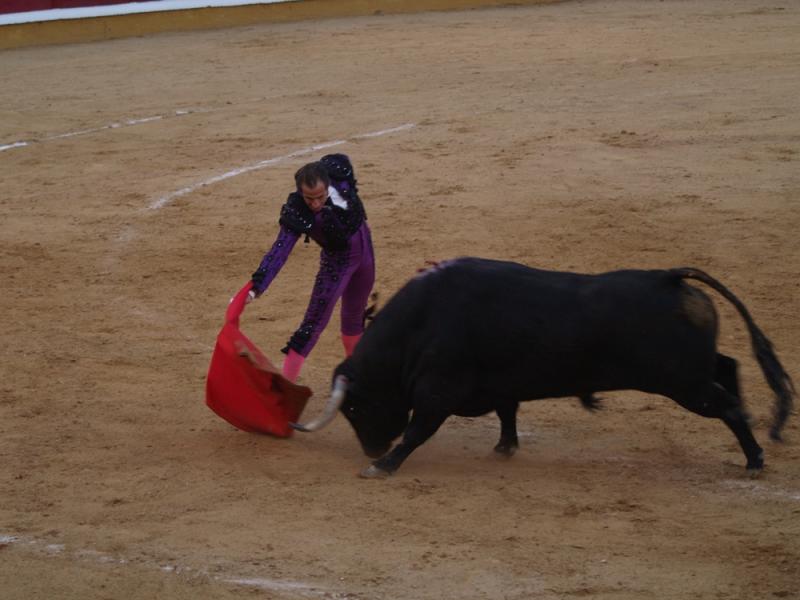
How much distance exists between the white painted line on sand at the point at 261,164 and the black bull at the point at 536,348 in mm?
4153

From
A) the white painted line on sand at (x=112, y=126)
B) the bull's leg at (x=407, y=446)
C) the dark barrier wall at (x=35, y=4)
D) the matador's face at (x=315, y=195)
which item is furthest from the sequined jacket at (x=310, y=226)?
the dark barrier wall at (x=35, y=4)

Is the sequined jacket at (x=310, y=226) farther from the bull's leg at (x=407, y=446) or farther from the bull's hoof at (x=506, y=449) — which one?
the bull's hoof at (x=506, y=449)

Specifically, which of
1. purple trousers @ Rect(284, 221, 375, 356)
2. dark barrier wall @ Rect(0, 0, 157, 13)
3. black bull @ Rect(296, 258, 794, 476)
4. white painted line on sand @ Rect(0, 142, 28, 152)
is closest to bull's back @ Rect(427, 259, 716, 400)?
black bull @ Rect(296, 258, 794, 476)

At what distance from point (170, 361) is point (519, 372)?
2053mm

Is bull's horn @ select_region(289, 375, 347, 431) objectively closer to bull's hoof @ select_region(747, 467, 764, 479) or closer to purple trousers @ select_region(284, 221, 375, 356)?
purple trousers @ select_region(284, 221, 375, 356)

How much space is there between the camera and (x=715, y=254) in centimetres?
711

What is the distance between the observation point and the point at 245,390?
197 inches

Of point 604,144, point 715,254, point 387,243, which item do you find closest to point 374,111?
point 604,144

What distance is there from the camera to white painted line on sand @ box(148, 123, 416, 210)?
8.59 metres

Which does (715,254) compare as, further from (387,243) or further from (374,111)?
(374,111)

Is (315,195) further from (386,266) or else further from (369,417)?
(386,266)

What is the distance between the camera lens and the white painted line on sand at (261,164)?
8.59m

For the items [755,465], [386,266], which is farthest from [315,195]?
[386,266]

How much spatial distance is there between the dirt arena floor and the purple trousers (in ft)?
1.27
